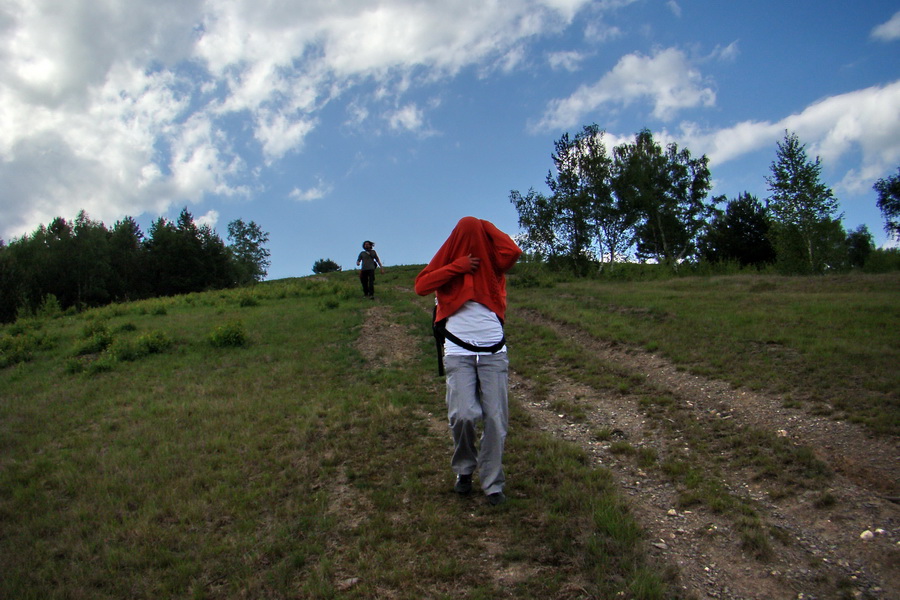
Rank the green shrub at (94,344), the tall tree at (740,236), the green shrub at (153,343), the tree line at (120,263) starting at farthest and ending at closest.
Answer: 1. the tree line at (120,263)
2. the tall tree at (740,236)
3. the green shrub at (94,344)
4. the green shrub at (153,343)

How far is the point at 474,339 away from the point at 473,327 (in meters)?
0.12

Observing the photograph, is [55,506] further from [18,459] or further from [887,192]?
[887,192]

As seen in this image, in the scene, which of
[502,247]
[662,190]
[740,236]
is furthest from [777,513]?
[740,236]

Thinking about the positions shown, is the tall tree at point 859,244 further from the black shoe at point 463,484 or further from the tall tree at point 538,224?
the black shoe at point 463,484

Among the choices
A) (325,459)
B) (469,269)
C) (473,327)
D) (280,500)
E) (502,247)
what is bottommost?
(280,500)

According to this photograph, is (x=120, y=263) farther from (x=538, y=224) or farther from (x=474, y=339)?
(x=474, y=339)

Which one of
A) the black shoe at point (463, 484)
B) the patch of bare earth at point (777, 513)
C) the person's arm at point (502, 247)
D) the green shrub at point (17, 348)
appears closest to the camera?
the patch of bare earth at point (777, 513)

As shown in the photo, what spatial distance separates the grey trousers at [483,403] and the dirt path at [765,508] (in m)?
1.30

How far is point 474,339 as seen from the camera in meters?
4.39

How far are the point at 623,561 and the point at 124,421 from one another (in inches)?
294

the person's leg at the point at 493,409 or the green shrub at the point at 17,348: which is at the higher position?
the green shrub at the point at 17,348

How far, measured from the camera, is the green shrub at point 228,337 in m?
12.8

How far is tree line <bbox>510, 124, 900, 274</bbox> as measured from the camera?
2836cm

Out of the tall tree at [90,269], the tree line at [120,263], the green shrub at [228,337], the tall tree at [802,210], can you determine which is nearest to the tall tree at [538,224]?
the tall tree at [802,210]
